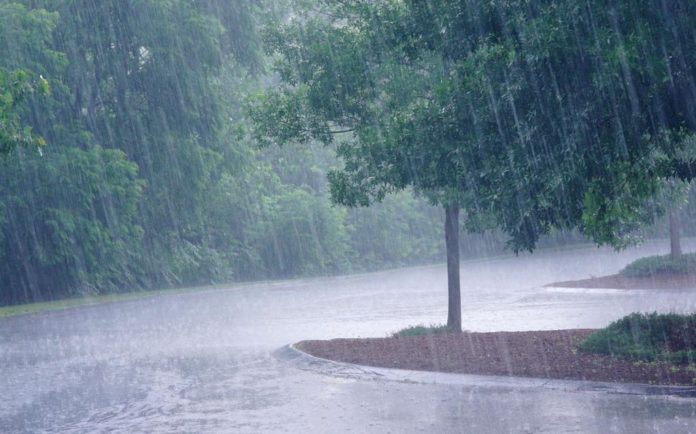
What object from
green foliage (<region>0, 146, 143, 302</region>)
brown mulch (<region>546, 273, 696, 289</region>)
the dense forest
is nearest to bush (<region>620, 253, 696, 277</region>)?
brown mulch (<region>546, 273, 696, 289</region>)

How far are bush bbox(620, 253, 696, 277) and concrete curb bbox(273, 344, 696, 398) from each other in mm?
16754

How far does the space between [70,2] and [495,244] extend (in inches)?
1336

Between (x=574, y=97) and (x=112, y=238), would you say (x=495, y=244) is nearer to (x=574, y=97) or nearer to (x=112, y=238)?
(x=112, y=238)

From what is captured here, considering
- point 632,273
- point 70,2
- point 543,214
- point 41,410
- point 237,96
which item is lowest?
point 632,273

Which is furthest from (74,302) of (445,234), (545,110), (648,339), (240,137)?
(545,110)

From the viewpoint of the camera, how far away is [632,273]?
89.9ft

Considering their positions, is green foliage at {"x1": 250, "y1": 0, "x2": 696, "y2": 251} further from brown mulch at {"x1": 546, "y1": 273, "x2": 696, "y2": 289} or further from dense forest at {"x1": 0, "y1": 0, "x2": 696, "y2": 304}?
brown mulch at {"x1": 546, "y1": 273, "x2": 696, "y2": 289}

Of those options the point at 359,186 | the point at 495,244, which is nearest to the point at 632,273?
the point at 359,186

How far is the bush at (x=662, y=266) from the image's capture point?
2669 centimetres

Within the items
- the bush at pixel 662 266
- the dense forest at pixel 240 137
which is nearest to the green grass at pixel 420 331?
the dense forest at pixel 240 137

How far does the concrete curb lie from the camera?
959cm

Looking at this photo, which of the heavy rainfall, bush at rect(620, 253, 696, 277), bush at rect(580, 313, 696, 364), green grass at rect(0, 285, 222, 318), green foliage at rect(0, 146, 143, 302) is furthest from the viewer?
green foliage at rect(0, 146, 143, 302)

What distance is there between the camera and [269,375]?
41.4ft

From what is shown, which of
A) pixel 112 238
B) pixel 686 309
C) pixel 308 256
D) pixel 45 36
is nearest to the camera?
pixel 686 309
